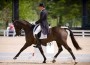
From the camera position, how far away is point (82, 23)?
35938 millimetres

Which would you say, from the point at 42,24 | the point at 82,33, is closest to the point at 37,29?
the point at 42,24

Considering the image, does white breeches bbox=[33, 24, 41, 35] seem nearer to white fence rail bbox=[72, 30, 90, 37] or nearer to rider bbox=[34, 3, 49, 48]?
rider bbox=[34, 3, 49, 48]

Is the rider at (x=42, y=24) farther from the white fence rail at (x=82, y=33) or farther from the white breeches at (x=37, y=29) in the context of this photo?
the white fence rail at (x=82, y=33)

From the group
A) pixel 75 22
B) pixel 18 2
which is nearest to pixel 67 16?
pixel 75 22

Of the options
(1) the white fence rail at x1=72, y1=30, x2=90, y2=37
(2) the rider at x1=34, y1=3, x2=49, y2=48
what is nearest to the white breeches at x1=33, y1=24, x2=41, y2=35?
(2) the rider at x1=34, y1=3, x2=49, y2=48

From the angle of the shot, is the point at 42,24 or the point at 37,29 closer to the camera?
the point at 42,24

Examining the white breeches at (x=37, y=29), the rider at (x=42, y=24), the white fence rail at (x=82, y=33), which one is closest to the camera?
the rider at (x=42, y=24)

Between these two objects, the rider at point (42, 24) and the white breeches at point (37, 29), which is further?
the white breeches at point (37, 29)

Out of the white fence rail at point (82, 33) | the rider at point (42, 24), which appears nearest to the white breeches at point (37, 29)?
the rider at point (42, 24)

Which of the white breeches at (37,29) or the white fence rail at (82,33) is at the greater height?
the white breeches at (37,29)

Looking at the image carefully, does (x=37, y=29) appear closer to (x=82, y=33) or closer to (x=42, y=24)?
A: (x=42, y=24)

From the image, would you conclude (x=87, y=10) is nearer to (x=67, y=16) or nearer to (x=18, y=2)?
(x=67, y=16)

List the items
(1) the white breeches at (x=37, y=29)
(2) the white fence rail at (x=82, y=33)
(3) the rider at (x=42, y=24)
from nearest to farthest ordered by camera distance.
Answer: (3) the rider at (x=42, y=24) < (1) the white breeches at (x=37, y=29) < (2) the white fence rail at (x=82, y=33)

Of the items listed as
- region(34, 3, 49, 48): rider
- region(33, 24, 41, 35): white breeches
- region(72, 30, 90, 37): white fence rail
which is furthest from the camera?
region(72, 30, 90, 37): white fence rail
